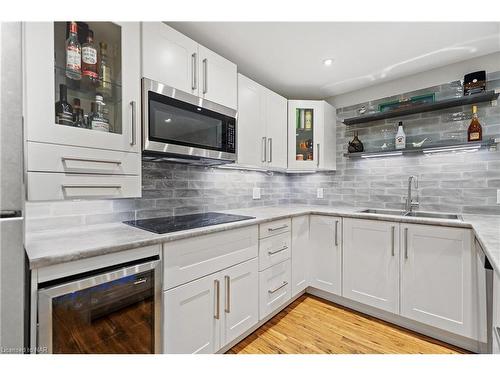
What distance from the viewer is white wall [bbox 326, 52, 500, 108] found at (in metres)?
2.05

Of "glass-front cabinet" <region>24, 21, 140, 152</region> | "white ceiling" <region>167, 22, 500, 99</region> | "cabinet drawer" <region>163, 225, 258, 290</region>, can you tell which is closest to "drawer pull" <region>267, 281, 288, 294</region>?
"cabinet drawer" <region>163, 225, 258, 290</region>

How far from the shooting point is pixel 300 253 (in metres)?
2.31

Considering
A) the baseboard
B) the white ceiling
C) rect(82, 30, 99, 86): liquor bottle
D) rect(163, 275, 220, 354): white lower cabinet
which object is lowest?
the baseboard

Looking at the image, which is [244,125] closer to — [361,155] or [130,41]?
[130,41]

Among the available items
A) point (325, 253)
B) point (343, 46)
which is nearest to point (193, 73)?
point (343, 46)

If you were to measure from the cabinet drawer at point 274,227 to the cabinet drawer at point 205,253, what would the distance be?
0.10 meters

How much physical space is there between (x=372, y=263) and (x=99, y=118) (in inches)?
90.6

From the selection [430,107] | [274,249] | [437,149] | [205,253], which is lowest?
[274,249]

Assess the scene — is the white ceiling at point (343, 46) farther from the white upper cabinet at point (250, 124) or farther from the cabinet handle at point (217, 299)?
the cabinet handle at point (217, 299)

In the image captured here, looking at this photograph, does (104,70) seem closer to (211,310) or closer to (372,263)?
(211,310)

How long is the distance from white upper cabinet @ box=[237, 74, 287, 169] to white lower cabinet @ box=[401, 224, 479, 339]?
52.8 inches

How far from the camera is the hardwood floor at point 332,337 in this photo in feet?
5.44

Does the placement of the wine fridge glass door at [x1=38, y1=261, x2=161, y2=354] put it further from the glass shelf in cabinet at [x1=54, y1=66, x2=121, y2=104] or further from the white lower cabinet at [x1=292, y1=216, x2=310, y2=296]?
the white lower cabinet at [x1=292, y1=216, x2=310, y2=296]
